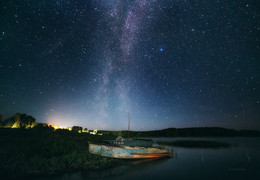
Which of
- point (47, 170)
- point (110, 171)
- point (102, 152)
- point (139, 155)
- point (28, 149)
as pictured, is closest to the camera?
point (47, 170)

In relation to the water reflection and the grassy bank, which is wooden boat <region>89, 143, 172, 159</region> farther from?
the water reflection

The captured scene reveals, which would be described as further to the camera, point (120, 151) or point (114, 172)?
point (120, 151)

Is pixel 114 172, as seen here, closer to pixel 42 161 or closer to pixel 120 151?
pixel 120 151

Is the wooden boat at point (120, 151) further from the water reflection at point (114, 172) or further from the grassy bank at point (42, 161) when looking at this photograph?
the water reflection at point (114, 172)

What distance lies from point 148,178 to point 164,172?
386 centimetres

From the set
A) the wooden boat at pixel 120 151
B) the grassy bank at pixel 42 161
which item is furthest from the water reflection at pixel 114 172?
the wooden boat at pixel 120 151

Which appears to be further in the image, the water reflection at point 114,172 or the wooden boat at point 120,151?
the wooden boat at point 120,151

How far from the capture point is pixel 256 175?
20.2 meters

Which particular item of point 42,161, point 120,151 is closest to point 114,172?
point 120,151

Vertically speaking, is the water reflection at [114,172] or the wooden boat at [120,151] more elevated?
the wooden boat at [120,151]

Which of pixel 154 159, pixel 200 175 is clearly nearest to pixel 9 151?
pixel 154 159

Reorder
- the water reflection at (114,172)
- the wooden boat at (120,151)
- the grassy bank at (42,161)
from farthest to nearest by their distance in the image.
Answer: the wooden boat at (120,151) < the water reflection at (114,172) < the grassy bank at (42,161)

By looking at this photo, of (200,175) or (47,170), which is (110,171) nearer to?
(47,170)

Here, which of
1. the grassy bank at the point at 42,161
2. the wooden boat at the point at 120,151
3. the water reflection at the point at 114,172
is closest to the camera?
the grassy bank at the point at 42,161
